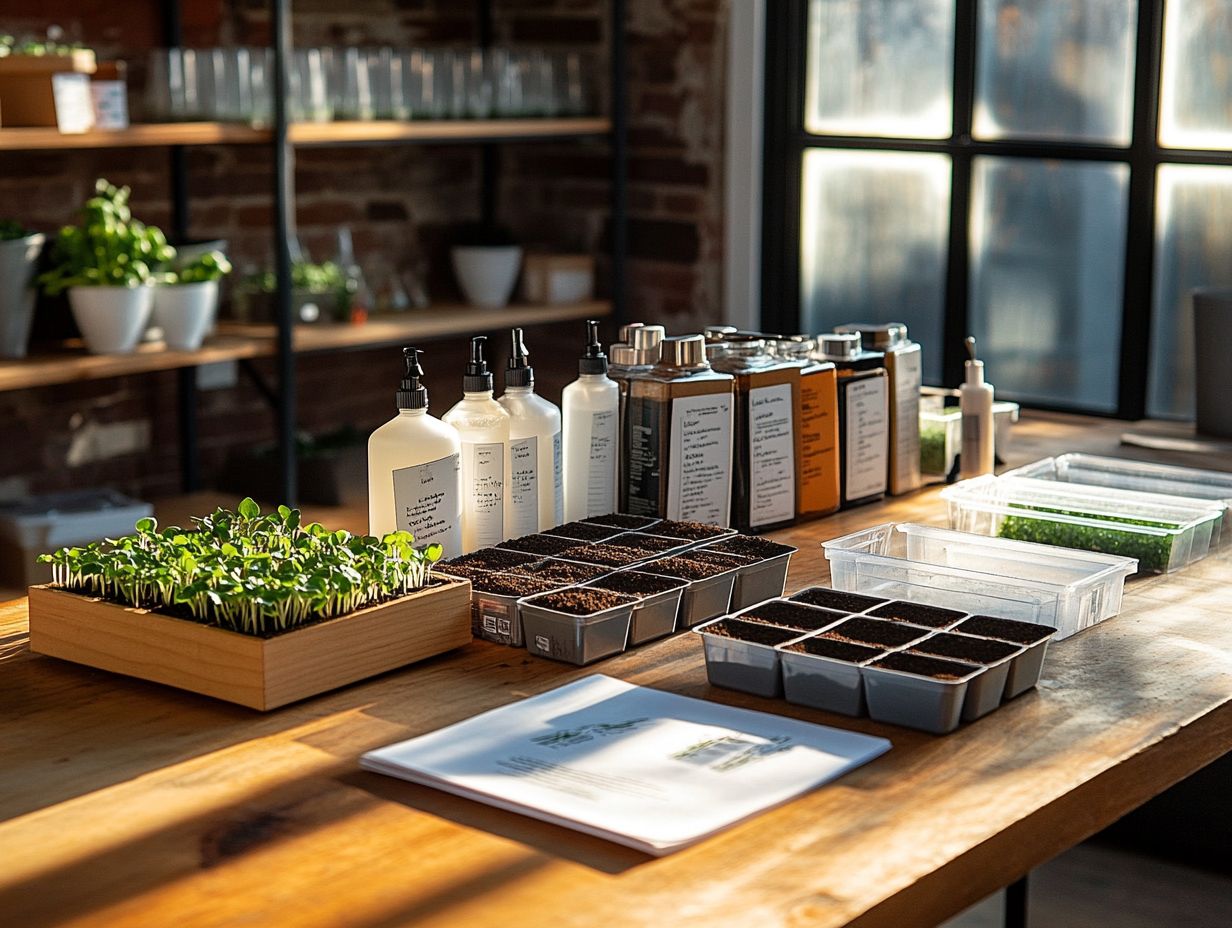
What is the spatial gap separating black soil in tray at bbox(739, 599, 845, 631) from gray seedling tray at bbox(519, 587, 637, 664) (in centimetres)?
12

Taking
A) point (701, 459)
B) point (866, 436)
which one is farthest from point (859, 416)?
point (701, 459)

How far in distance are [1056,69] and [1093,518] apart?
1979mm

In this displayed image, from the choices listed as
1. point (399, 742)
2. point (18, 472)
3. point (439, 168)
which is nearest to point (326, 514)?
point (18, 472)

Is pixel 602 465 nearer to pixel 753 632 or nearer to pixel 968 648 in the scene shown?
pixel 753 632

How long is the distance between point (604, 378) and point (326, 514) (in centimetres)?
187

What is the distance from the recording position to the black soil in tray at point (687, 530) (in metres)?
1.80

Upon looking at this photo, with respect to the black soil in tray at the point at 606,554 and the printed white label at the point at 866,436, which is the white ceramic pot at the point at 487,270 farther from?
the black soil in tray at the point at 606,554

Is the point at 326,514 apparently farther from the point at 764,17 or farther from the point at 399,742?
the point at 399,742

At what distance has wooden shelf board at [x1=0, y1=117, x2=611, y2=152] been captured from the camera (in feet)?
10.6

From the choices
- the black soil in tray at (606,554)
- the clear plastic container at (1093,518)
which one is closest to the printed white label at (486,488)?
the black soil in tray at (606,554)

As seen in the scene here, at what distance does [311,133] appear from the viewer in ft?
11.9

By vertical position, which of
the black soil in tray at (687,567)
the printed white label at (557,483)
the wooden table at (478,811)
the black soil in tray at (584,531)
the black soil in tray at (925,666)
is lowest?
the wooden table at (478,811)

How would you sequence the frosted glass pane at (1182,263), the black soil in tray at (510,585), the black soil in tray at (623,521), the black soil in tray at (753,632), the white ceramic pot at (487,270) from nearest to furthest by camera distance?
the black soil in tray at (753,632), the black soil in tray at (510,585), the black soil in tray at (623,521), the frosted glass pane at (1182,263), the white ceramic pot at (487,270)

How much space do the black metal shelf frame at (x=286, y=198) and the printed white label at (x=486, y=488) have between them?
1.90 meters
